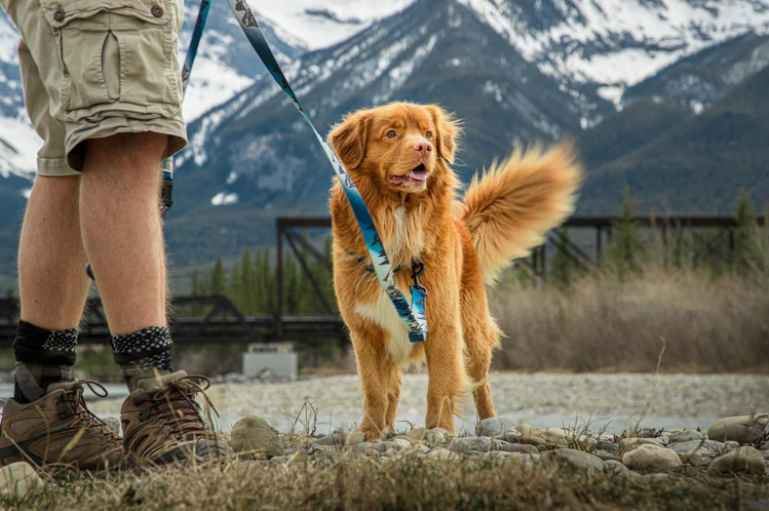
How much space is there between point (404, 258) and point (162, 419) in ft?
5.03

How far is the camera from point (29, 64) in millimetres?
2633

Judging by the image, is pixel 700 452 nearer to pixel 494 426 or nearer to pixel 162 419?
pixel 494 426

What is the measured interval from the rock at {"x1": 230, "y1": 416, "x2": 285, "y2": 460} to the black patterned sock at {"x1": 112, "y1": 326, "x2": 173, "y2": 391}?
374 mm

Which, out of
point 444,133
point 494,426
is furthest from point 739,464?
point 444,133

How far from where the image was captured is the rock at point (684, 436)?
→ 10.0 ft

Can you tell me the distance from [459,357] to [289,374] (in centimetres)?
1915

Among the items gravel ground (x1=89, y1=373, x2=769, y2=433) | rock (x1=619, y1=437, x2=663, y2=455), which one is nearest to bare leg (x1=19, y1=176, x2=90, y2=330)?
rock (x1=619, y1=437, x2=663, y2=455)

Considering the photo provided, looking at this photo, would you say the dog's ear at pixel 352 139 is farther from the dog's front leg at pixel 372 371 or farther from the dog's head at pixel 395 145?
the dog's front leg at pixel 372 371

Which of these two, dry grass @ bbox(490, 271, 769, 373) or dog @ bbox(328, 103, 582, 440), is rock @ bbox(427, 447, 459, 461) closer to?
dog @ bbox(328, 103, 582, 440)

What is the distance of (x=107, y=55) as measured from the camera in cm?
226

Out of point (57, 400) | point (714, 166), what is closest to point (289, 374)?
point (57, 400)

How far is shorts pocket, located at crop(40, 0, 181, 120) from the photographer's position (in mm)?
2250

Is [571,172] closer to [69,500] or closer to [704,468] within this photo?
[704,468]

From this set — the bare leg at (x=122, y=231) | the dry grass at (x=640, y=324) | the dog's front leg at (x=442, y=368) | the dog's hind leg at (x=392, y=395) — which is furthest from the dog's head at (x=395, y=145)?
the dry grass at (x=640, y=324)
